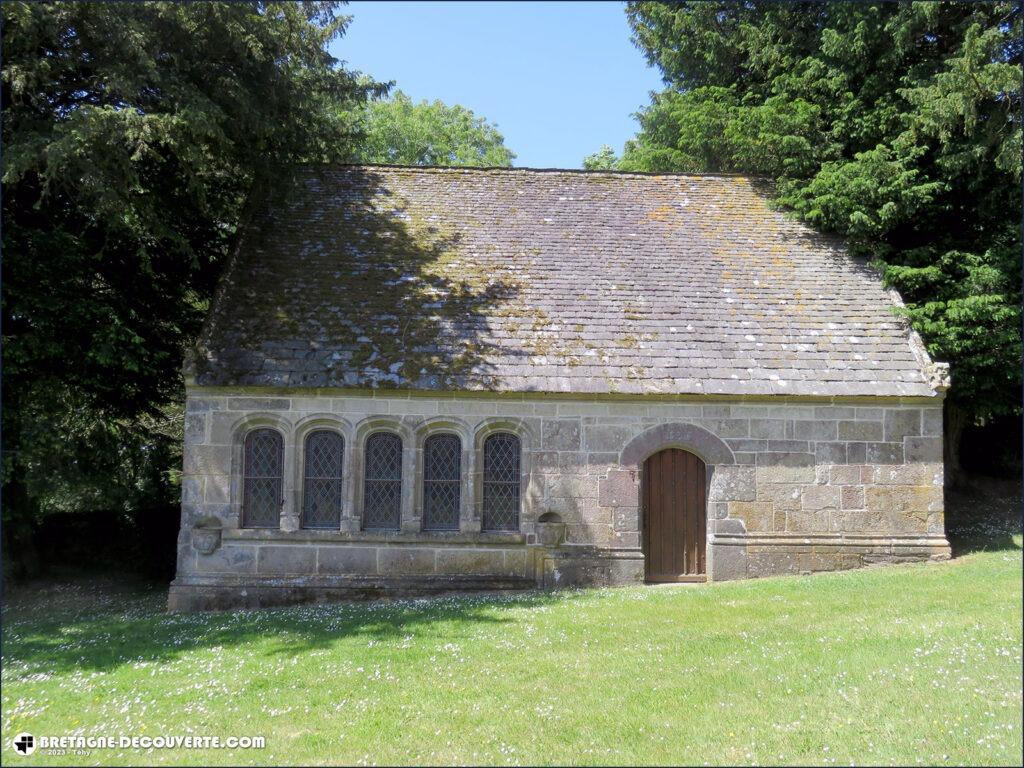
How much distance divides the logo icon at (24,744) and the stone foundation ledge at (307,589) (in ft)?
19.7

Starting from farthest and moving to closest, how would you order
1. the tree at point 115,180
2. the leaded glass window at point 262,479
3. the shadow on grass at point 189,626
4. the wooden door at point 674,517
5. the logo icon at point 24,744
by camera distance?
the wooden door at point 674,517
the leaded glass window at point 262,479
the tree at point 115,180
the shadow on grass at point 189,626
the logo icon at point 24,744

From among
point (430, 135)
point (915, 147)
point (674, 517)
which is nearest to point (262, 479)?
point (674, 517)

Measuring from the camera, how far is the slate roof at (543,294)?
12734 millimetres

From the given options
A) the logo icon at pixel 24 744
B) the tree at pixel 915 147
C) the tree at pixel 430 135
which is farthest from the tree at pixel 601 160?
the logo icon at pixel 24 744

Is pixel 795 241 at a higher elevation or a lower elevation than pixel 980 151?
lower

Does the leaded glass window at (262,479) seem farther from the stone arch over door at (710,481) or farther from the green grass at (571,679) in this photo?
the stone arch over door at (710,481)

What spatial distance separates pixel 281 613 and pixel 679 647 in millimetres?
5955

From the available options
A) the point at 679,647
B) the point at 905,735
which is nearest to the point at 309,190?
the point at 679,647

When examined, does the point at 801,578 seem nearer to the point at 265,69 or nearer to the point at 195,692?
the point at 195,692

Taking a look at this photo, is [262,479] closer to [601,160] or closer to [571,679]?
[571,679]

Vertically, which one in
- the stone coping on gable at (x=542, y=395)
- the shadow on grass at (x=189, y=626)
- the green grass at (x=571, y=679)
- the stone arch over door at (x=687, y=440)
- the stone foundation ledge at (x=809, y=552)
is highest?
the stone coping on gable at (x=542, y=395)

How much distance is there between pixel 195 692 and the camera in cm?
729

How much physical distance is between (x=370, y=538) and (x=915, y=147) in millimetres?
11841

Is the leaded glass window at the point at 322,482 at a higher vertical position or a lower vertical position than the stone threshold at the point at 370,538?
higher
